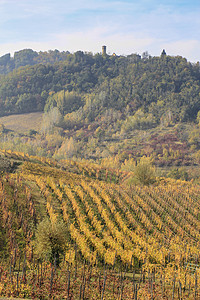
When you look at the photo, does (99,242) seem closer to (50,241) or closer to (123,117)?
(50,241)

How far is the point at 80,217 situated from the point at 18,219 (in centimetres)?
439

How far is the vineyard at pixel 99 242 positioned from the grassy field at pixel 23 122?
393ft

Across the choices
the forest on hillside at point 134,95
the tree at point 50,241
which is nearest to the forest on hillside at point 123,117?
the forest on hillside at point 134,95

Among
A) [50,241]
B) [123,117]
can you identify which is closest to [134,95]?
[123,117]

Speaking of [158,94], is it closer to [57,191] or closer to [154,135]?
[154,135]

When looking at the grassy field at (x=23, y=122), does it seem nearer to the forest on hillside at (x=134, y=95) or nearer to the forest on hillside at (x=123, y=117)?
the forest on hillside at (x=123, y=117)

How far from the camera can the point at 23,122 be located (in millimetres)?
165000

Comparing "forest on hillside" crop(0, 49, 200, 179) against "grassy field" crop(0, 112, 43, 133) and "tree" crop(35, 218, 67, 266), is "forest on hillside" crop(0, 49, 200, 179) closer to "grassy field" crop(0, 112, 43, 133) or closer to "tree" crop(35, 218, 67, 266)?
"grassy field" crop(0, 112, 43, 133)

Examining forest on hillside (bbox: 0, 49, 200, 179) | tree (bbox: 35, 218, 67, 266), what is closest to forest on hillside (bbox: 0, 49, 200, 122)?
forest on hillside (bbox: 0, 49, 200, 179)

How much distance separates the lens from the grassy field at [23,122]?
154 metres

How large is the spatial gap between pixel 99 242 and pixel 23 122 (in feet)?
498

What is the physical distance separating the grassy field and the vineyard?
119813 millimetres

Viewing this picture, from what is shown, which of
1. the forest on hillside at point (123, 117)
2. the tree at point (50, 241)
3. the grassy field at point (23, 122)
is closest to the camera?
the tree at point (50, 241)

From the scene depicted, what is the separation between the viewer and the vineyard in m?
14.2
